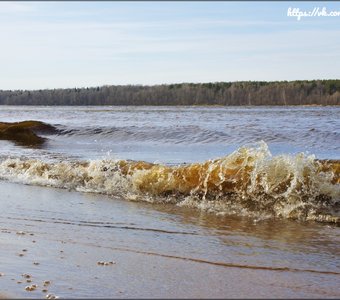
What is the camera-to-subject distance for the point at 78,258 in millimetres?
4895

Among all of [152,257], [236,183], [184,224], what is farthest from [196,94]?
[152,257]

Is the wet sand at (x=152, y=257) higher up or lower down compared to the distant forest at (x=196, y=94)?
lower down

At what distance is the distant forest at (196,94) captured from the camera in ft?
249

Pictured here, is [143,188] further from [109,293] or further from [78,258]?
[109,293]

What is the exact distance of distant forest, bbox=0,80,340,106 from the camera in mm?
75812

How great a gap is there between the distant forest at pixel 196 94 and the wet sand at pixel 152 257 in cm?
6530

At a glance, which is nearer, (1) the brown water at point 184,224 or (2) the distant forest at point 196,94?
(1) the brown water at point 184,224

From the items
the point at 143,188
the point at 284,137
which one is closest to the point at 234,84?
the point at 284,137

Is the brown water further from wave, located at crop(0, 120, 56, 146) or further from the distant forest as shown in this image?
the distant forest

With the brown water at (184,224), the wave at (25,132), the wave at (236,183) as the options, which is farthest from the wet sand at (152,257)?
the wave at (25,132)

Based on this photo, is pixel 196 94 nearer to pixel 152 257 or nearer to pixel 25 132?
pixel 25 132

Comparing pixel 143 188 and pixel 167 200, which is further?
pixel 143 188

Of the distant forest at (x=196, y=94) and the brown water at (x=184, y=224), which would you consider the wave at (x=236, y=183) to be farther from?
the distant forest at (x=196, y=94)

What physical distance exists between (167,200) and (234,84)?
85.5 meters
